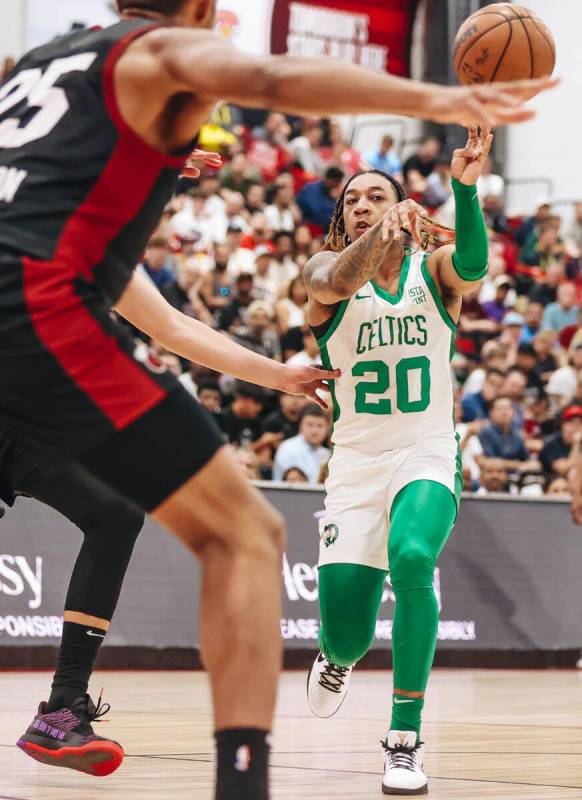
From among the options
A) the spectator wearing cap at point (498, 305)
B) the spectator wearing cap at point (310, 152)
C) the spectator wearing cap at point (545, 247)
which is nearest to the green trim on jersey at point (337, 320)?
Answer: the spectator wearing cap at point (498, 305)

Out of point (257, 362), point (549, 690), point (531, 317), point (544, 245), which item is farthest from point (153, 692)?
point (544, 245)

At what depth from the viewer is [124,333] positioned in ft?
10.1

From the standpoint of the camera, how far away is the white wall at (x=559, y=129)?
24.5 meters

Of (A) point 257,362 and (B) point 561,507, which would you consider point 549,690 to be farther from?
(A) point 257,362

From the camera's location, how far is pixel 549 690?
8.99 metres

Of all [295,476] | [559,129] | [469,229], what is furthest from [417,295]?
[559,129]

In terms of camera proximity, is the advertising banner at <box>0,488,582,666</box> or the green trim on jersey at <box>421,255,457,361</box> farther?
the advertising banner at <box>0,488,582,666</box>

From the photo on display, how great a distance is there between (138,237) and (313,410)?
28.6ft

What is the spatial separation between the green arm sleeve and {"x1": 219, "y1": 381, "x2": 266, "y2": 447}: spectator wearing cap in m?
7.32

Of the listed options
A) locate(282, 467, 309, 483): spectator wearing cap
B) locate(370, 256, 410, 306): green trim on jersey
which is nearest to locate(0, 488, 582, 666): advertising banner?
locate(282, 467, 309, 483): spectator wearing cap

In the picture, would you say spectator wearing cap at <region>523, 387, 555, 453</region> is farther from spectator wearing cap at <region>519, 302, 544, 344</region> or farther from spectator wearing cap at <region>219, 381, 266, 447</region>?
spectator wearing cap at <region>219, 381, 266, 447</region>

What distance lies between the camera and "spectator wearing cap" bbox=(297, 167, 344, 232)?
61.2ft

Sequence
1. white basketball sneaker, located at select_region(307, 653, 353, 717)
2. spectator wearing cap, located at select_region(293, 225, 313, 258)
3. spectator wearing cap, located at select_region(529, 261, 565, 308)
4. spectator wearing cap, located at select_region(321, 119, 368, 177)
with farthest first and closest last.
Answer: spectator wearing cap, located at select_region(321, 119, 368, 177) → spectator wearing cap, located at select_region(529, 261, 565, 308) → spectator wearing cap, located at select_region(293, 225, 313, 258) → white basketball sneaker, located at select_region(307, 653, 353, 717)

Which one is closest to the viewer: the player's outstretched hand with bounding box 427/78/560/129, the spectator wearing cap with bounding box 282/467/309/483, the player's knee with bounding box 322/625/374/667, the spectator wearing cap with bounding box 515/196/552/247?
the player's outstretched hand with bounding box 427/78/560/129
